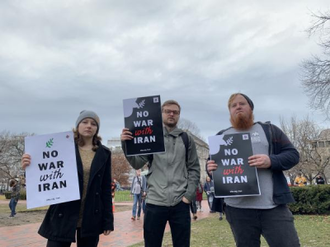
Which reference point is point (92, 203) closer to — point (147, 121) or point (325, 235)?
point (147, 121)

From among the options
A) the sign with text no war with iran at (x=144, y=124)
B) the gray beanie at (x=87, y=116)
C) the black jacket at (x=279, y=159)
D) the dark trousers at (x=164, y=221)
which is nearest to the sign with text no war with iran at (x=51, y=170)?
the gray beanie at (x=87, y=116)

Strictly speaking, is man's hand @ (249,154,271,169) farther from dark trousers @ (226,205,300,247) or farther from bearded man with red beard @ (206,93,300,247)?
dark trousers @ (226,205,300,247)

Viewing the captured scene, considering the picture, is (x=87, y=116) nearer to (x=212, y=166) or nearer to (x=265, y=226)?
(x=212, y=166)

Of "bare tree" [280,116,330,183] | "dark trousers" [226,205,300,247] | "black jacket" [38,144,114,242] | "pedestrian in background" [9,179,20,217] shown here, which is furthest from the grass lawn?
"bare tree" [280,116,330,183]

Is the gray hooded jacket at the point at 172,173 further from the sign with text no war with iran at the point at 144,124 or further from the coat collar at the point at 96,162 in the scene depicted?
the coat collar at the point at 96,162

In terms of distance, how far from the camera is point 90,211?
2.90m

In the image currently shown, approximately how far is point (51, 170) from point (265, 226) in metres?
2.19

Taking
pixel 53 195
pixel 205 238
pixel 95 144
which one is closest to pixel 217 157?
pixel 95 144

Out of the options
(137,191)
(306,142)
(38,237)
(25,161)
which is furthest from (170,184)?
(306,142)

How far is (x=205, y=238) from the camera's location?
732 centimetres

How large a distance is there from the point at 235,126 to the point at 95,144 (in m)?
1.57

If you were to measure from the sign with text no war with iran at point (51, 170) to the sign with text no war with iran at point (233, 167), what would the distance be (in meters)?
1.43

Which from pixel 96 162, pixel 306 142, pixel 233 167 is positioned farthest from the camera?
pixel 306 142

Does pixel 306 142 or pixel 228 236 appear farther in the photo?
pixel 306 142
